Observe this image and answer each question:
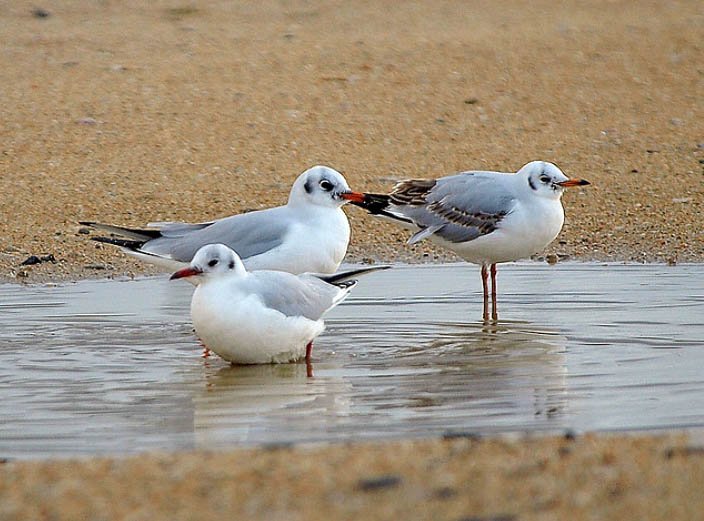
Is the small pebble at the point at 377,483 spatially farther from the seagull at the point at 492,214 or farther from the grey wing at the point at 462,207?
the grey wing at the point at 462,207

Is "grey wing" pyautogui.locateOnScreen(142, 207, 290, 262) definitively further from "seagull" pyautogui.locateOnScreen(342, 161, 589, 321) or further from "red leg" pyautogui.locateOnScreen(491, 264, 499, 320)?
"red leg" pyautogui.locateOnScreen(491, 264, 499, 320)

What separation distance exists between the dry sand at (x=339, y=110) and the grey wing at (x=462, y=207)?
85 centimetres

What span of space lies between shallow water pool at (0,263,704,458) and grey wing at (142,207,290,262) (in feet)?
1.43

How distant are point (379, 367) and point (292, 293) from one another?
0.60 m

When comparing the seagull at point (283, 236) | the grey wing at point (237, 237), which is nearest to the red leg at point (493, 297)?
the seagull at point (283, 236)

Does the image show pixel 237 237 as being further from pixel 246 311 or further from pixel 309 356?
pixel 246 311

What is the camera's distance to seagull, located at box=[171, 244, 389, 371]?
7051 mm

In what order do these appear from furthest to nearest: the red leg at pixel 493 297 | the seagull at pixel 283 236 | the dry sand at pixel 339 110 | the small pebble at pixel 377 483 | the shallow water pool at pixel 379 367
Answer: the dry sand at pixel 339 110
the red leg at pixel 493 297
the seagull at pixel 283 236
the shallow water pool at pixel 379 367
the small pebble at pixel 377 483

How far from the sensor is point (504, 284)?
386 inches

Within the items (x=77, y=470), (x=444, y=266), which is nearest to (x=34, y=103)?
(x=444, y=266)

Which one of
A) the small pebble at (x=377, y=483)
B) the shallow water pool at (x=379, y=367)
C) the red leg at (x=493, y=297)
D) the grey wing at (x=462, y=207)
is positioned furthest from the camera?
the grey wing at (x=462, y=207)

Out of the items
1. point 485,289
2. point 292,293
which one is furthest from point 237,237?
point 485,289

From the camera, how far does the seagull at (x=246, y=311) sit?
7.05 meters

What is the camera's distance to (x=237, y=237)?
8266 millimetres
